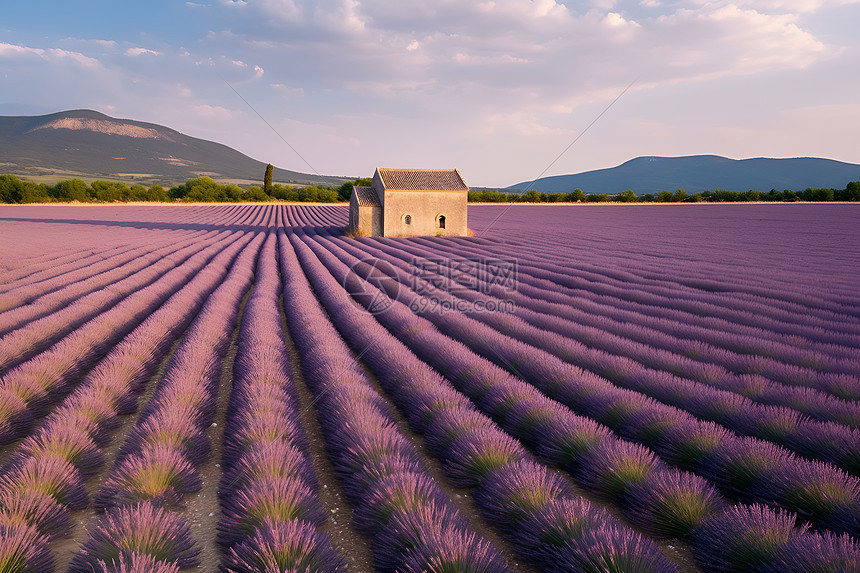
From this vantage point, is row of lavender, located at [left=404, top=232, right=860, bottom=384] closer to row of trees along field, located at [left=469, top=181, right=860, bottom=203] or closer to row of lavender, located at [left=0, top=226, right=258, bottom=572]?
row of lavender, located at [left=0, top=226, right=258, bottom=572]

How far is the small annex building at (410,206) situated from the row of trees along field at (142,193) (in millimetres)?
19106

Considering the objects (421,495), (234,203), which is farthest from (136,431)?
(234,203)

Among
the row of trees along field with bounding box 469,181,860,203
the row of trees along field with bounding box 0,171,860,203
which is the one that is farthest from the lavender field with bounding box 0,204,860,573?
the row of trees along field with bounding box 469,181,860,203

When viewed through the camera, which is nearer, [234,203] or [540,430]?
[540,430]

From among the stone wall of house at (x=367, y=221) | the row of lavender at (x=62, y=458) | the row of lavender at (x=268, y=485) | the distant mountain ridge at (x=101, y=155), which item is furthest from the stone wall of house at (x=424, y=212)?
the distant mountain ridge at (x=101, y=155)

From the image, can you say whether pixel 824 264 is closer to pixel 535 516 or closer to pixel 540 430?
pixel 540 430

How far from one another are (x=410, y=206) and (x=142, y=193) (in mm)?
48164

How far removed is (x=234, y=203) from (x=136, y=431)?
60743 mm

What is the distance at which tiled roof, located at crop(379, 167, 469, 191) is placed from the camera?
22.4 metres

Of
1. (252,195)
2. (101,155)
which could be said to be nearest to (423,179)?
(252,195)

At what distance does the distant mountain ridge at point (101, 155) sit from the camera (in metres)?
131

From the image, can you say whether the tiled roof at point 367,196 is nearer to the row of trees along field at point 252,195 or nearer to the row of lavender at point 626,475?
the row of lavender at point 626,475

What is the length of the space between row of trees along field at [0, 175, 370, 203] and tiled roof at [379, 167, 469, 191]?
61.8ft

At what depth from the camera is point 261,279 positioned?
9.56 m
